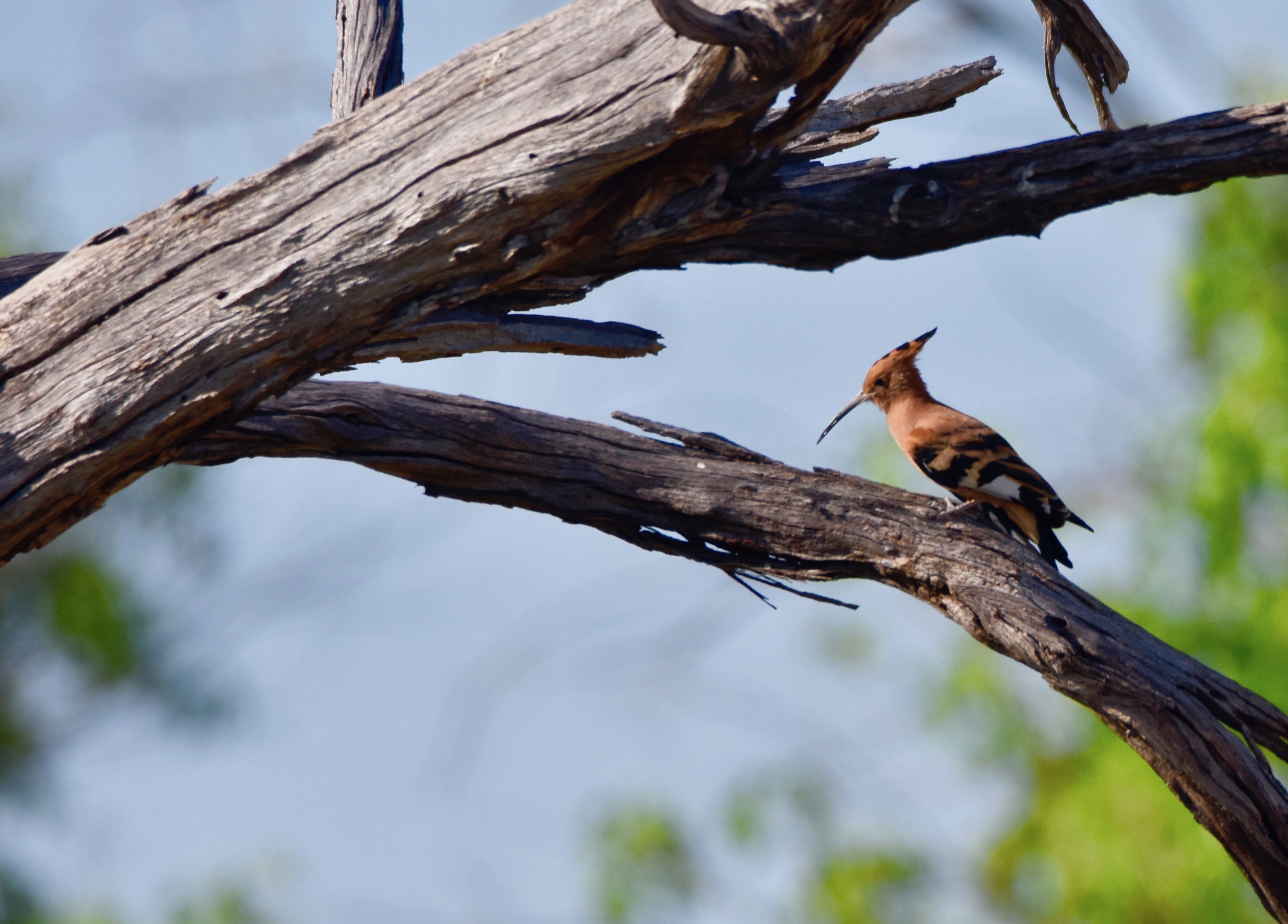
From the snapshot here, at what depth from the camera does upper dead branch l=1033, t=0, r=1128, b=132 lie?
144 inches

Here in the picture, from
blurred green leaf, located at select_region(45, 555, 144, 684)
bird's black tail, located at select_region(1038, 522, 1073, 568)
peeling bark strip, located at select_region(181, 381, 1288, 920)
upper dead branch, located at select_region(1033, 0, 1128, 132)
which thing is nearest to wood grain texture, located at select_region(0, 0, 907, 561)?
peeling bark strip, located at select_region(181, 381, 1288, 920)

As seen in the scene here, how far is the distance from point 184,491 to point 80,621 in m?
2.07

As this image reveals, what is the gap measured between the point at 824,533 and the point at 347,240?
172cm

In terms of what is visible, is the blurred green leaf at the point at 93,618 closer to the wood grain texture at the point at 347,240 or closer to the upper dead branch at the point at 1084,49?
the wood grain texture at the point at 347,240

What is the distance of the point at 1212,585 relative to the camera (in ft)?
27.7

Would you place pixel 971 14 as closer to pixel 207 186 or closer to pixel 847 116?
pixel 847 116

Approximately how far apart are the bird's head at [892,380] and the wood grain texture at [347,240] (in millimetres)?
2145

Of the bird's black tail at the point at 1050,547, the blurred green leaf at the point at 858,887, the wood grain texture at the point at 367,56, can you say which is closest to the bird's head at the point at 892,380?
the bird's black tail at the point at 1050,547

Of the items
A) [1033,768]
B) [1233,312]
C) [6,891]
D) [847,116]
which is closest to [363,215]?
[847,116]

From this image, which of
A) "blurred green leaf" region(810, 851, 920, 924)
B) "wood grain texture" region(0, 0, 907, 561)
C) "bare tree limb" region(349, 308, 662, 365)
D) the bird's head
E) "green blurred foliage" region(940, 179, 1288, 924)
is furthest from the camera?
"blurred green leaf" region(810, 851, 920, 924)

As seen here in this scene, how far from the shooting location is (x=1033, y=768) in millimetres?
10867

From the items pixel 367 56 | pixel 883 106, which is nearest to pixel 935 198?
pixel 883 106

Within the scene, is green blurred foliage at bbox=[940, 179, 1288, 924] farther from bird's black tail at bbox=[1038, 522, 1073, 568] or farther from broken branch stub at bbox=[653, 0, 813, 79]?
broken branch stub at bbox=[653, 0, 813, 79]

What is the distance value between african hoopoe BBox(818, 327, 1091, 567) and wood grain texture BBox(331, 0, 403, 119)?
2.27 metres
